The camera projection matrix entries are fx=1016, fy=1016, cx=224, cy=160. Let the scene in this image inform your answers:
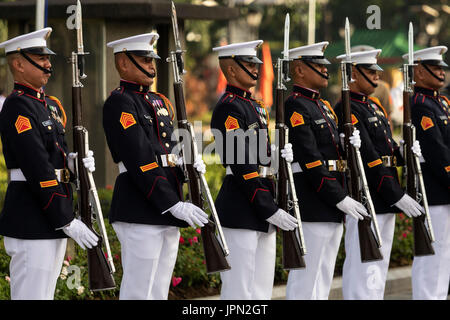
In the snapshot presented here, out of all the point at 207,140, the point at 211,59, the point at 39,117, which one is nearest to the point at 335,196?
the point at 39,117

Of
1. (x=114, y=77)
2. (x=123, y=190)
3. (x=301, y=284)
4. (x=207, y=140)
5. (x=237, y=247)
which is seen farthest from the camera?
(x=207, y=140)

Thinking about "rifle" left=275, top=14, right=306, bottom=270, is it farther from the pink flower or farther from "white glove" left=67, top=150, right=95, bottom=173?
the pink flower

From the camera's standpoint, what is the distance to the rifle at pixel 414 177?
302 inches

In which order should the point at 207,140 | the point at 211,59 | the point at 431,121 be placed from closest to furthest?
the point at 431,121 → the point at 207,140 → the point at 211,59

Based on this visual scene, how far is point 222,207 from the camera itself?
670cm

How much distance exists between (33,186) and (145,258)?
2.78 feet

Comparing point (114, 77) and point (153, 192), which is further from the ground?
point (114, 77)

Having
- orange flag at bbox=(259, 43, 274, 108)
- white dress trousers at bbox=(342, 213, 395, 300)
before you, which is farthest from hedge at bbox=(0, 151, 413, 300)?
orange flag at bbox=(259, 43, 274, 108)

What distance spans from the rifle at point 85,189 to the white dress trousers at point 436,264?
3.07 m

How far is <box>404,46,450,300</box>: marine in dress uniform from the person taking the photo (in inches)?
312

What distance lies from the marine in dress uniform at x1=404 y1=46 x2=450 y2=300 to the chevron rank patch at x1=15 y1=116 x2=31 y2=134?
3.42 m
